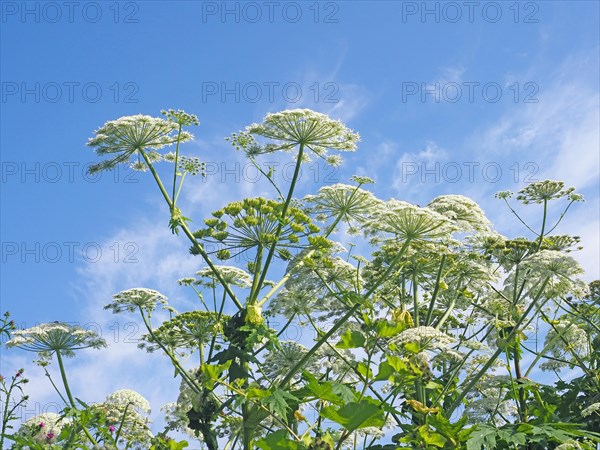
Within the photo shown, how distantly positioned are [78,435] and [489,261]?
6015mm

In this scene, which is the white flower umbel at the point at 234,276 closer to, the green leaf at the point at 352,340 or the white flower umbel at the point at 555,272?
the white flower umbel at the point at 555,272

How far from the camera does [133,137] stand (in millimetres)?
10359

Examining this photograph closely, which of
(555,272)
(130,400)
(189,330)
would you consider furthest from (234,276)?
(555,272)

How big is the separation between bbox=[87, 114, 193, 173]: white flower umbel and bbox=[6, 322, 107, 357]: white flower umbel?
2.45 m

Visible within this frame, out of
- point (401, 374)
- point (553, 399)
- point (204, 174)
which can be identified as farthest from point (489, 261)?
point (401, 374)

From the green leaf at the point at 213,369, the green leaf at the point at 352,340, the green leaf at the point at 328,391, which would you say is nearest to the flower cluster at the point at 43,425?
the green leaf at the point at 213,369

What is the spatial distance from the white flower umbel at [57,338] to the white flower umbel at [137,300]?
2.04 feet

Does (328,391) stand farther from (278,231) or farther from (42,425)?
(42,425)

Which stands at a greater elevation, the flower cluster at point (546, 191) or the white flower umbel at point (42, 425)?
the flower cluster at point (546, 191)

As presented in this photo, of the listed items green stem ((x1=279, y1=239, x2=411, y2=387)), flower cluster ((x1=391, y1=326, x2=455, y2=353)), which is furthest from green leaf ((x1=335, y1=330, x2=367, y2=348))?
green stem ((x1=279, y1=239, x2=411, y2=387))

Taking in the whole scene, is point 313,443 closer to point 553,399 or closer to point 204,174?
point 553,399

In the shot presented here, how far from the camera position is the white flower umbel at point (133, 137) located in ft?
33.4

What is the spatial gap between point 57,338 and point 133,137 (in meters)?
3.31

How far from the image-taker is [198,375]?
9.17 meters
